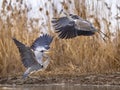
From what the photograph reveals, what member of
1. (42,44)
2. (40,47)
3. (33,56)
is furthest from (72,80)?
(33,56)

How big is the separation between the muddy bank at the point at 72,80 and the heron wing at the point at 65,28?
1.51m

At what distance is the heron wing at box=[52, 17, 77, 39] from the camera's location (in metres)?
6.00

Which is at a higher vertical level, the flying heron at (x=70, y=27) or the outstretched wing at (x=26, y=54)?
the flying heron at (x=70, y=27)

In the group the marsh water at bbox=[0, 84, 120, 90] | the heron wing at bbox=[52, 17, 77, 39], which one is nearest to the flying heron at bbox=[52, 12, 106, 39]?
the heron wing at bbox=[52, 17, 77, 39]

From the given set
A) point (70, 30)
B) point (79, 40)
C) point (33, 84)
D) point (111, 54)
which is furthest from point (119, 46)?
point (70, 30)

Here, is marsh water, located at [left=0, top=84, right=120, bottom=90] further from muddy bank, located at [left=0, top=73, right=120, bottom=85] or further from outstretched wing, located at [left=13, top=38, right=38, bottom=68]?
outstretched wing, located at [left=13, top=38, right=38, bottom=68]

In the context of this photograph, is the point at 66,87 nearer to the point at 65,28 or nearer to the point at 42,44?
the point at 42,44

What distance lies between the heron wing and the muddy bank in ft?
4.95

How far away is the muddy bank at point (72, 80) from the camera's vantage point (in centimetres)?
743

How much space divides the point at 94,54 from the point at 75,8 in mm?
940

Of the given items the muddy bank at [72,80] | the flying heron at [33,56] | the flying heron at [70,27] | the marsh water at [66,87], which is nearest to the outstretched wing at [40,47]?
the flying heron at [33,56]

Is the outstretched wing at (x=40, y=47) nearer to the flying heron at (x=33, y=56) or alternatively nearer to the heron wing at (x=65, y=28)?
the flying heron at (x=33, y=56)

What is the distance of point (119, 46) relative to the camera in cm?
837

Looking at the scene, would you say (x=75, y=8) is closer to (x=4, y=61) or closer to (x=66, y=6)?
(x=66, y=6)
